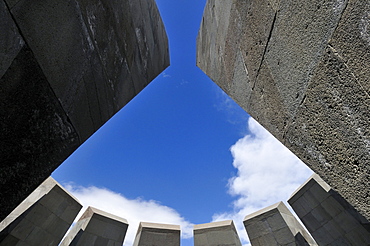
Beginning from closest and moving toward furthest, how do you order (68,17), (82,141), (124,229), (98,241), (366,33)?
(366,33)
(68,17)
(82,141)
(98,241)
(124,229)

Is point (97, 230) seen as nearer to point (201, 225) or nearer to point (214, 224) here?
point (201, 225)

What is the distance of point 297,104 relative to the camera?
1.70 m

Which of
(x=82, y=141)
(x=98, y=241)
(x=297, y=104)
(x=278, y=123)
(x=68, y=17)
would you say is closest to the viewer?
(x=297, y=104)

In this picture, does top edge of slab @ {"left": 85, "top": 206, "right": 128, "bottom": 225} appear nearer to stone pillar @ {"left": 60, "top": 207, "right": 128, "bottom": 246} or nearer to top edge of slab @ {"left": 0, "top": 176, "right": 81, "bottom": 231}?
stone pillar @ {"left": 60, "top": 207, "right": 128, "bottom": 246}

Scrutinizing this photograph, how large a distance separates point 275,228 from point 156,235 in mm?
2913

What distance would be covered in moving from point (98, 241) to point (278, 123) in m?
5.08

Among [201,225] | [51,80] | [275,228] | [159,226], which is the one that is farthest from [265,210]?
[51,80]

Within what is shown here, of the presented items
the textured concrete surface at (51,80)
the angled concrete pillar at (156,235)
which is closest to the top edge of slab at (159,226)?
the angled concrete pillar at (156,235)

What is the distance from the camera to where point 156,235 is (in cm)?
553

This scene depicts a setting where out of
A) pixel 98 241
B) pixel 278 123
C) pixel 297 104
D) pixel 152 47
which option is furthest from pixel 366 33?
pixel 98 241

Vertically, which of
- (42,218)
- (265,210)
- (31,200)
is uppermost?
(265,210)

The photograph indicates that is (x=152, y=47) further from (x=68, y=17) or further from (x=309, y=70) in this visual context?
(x=309, y=70)

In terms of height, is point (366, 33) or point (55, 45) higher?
point (55, 45)

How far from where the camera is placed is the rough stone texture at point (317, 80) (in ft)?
3.87
